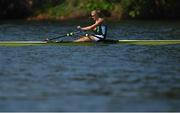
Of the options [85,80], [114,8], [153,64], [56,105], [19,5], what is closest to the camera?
[56,105]

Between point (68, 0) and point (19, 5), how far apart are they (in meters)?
5.40

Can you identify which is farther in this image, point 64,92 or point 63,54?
point 63,54

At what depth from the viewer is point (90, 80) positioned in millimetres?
18078

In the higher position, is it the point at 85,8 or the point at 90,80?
the point at 90,80

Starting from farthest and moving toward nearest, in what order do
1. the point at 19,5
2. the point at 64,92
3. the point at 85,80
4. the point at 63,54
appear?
1. the point at 19,5
2. the point at 63,54
3. the point at 85,80
4. the point at 64,92

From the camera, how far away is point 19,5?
70.4 meters

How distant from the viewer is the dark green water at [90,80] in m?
14.8

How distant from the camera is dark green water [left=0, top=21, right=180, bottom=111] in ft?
48.5

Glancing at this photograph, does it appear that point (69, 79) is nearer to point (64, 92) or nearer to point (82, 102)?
point (64, 92)

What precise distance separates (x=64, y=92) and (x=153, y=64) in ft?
21.0

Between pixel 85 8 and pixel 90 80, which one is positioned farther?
pixel 85 8

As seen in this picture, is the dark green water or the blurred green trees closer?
the dark green water

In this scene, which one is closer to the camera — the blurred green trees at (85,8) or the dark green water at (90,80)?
the dark green water at (90,80)

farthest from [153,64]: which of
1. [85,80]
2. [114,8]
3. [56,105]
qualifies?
[114,8]
